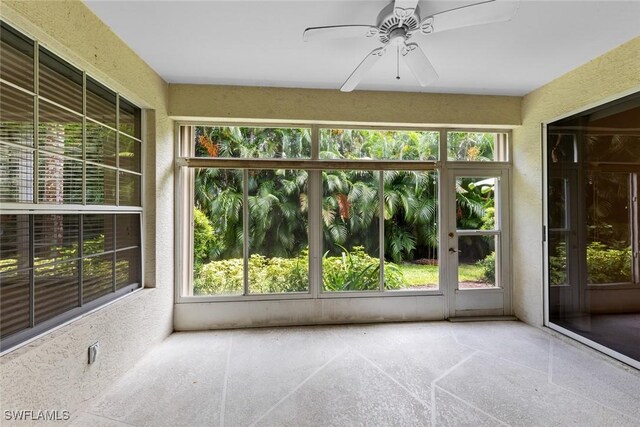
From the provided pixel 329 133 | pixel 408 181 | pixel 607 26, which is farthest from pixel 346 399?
pixel 607 26

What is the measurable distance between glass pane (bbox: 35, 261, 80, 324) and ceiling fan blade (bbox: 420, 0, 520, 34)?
264cm

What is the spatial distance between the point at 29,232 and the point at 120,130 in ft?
3.77

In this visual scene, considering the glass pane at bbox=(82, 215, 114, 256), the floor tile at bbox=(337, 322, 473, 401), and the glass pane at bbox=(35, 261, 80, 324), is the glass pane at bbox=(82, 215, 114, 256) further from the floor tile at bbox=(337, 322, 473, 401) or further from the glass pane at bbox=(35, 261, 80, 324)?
the floor tile at bbox=(337, 322, 473, 401)

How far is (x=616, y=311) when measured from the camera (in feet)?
8.49

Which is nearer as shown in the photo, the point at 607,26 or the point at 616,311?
the point at 607,26

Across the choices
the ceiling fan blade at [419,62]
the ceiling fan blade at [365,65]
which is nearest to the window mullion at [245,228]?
the ceiling fan blade at [365,65]

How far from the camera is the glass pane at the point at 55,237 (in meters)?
1.67

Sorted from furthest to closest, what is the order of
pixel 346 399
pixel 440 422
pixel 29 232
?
pixel 346 399
pixel 440 422
pixel 29 232

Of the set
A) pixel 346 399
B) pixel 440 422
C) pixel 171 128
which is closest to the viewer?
pixel 440 422

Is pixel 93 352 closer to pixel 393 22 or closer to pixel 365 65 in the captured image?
pixel 365 65

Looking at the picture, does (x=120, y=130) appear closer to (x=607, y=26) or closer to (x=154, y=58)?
(x=154, y=58)

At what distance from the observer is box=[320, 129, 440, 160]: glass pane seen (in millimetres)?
3389

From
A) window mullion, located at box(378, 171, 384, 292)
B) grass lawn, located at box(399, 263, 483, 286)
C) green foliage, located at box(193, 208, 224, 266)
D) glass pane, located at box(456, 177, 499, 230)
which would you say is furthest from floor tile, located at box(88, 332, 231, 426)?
glass pane, located at box(456, 177, 499, 230)

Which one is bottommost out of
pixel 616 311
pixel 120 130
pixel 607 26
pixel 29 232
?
pixel 616 311
